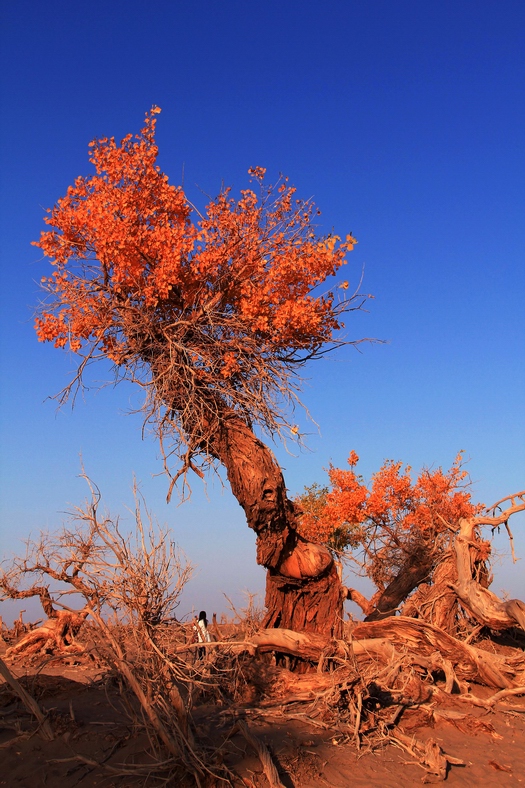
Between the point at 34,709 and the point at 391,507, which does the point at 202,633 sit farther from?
the point at 391,507

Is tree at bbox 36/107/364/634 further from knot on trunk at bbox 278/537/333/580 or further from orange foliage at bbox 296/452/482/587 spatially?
orange foliage at bbox 296/452/482/587

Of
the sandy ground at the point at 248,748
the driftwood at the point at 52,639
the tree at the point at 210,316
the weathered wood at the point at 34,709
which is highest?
the tree at the point at 210,316

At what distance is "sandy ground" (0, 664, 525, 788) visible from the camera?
7625 millimetres

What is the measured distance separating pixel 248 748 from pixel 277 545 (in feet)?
13.7

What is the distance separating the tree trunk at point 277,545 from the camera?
11.5 meters

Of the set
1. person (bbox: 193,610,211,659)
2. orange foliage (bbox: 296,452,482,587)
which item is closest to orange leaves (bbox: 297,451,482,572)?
orange foliage (bbox: 296,452,482,587)

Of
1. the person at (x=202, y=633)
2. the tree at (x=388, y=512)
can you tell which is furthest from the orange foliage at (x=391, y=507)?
the person at (x=202, y=633)

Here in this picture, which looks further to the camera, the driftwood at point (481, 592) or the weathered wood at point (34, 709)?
the driftwood at point (481, 592)

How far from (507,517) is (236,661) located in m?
7.26

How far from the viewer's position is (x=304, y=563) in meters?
11.9

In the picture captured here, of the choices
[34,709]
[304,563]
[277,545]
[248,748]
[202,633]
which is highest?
[277,545]

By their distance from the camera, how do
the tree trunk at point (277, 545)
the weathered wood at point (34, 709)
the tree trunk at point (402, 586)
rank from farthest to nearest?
1. the tree trunk at point (402, 586)
2. the tree trunk at point (277, 545)
3. the weathered wood at point (34, 709)

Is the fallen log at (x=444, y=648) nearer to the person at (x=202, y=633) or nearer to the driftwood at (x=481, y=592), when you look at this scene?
the driftwood at (x=481, y=592)

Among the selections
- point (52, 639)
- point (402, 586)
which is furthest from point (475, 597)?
point (52, 639)
